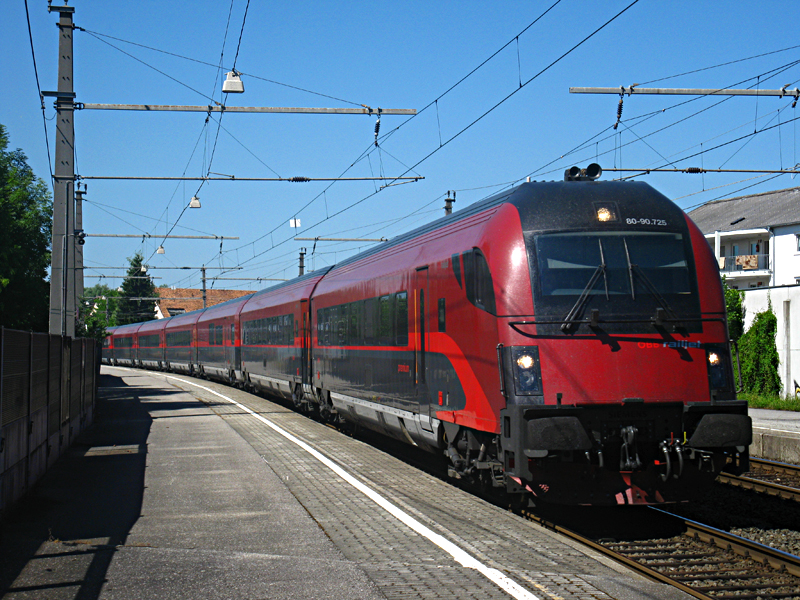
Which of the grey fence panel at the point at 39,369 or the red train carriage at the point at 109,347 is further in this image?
the red train carriage at the point at 109,347

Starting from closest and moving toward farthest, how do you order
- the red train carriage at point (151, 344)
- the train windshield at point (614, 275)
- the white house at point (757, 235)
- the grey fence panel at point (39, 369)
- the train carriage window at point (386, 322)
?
the train windshield at point (614, 275) → the grey fence panel at point (39, 369) → the train carriage window at point (386, 322) → the white house at point (757, 235) → the red train carriage at point (151, 344)

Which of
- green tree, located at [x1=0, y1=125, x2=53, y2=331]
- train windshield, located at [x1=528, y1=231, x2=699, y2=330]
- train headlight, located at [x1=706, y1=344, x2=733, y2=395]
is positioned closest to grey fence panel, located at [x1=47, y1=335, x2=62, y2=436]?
train windshield, located at [x1=528, y1=231, x2=699, y2=330]

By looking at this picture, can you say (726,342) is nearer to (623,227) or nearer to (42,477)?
(623,227)

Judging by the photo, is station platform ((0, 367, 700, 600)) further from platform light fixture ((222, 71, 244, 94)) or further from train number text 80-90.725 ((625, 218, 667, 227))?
platform light fixture ((222, 71, 244, 94))

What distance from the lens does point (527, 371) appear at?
782cm

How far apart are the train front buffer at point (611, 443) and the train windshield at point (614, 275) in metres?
0.69

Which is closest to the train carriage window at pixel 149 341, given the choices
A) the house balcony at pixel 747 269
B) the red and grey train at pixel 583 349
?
the house balcony at pixel 747 269

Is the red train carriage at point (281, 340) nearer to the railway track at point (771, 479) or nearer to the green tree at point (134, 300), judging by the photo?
the railway track at point (771, 479)

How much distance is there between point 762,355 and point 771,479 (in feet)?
48.6

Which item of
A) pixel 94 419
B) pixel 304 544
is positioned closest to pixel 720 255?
pixel 94 419

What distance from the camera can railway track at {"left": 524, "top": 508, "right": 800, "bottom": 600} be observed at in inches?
252

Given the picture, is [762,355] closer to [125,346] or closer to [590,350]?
[590,350]

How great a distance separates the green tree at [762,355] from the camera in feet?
82.8

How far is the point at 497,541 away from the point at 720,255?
54875 mm
